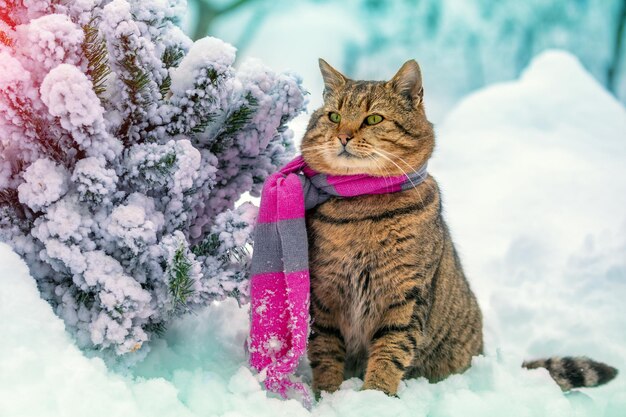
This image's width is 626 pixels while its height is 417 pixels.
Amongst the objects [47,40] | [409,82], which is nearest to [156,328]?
[47,40]

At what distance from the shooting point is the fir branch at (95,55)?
1.31 m

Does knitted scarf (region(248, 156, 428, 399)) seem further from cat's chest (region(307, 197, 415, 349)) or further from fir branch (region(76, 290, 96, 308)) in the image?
fir branch (region(76, 290, 96, 308))

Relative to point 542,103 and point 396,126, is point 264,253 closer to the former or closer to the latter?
point 396,126

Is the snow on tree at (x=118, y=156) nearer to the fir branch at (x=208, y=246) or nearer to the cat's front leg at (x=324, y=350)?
the fir branch at (x=208, y=246)

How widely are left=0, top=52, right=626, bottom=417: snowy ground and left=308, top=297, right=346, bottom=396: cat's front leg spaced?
0.06 meters

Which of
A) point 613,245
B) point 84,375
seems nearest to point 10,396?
point 84,375

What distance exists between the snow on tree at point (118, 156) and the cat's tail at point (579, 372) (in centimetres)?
90

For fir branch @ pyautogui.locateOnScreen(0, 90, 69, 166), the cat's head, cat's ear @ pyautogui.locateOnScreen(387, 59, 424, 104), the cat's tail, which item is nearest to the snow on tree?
fir branch @ pyautogui.locateOnScreen(0, 90, 69, 166)

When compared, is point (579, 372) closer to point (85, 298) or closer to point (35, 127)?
point (85, 298)

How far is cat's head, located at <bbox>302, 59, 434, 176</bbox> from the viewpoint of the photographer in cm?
148

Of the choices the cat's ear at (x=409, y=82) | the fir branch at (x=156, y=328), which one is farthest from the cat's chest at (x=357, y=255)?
the fir branch at (x=156, y=328)

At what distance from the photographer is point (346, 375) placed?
1.69 m

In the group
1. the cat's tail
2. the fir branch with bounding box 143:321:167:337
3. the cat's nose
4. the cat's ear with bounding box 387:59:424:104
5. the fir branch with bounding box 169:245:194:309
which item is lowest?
the fir branch with bounding box 143:321:167:337

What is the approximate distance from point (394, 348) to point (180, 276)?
20.9 inches
